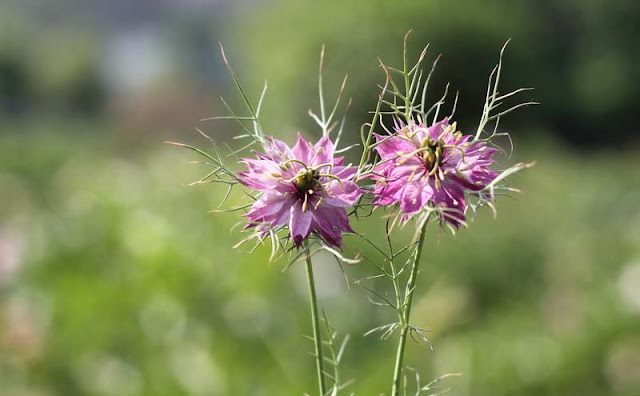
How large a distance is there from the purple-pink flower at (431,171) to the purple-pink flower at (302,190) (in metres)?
0.03

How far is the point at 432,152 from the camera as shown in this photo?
1.88 feet

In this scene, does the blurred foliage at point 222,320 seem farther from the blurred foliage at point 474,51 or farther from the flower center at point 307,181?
the blurred foliage at point 474,51

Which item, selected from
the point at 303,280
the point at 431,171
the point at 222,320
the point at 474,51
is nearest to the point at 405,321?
the point at 431,171

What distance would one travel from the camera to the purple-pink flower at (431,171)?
0.56 meters

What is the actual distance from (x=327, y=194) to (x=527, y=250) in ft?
12.9

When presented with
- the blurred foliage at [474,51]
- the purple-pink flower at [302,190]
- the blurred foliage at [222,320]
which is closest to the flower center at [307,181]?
the purple-pink flower at [302,190]

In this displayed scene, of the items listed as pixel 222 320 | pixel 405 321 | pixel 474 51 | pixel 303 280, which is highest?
pixel 474 51

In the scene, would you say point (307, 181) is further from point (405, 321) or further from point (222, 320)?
point (222, 320)

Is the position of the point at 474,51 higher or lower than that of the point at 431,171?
higher

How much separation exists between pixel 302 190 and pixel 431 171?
0.09m

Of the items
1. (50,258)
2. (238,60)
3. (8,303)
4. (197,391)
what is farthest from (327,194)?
(238,60)

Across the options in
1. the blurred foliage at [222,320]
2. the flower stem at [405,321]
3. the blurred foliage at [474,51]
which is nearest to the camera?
the flower stem at [405,321]

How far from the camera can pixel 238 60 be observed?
13.9 metres

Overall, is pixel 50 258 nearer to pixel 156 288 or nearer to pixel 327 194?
pixel 156 288
